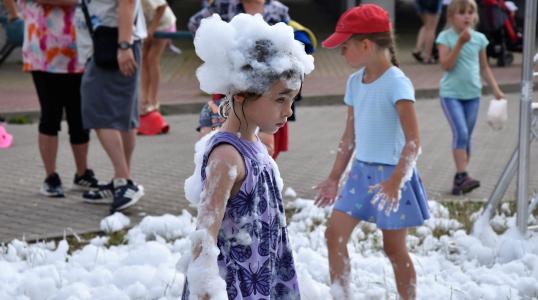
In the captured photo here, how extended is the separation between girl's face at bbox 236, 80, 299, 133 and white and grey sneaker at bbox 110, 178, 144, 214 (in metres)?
3.65

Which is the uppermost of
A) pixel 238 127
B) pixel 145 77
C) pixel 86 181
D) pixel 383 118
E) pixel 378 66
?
pixel 238 127

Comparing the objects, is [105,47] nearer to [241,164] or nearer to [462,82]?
[462,82]

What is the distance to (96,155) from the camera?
9.54 metres

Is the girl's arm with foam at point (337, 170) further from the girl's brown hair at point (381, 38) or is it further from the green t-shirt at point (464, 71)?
the green t-shirt at point (464, 71)

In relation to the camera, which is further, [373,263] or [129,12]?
[129,12]

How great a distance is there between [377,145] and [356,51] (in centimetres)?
44

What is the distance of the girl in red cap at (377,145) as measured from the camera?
475 cm

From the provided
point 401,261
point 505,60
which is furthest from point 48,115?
point 505,60

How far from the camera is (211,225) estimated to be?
3357 mm

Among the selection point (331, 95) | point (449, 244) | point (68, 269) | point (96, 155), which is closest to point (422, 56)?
point (331, 95)

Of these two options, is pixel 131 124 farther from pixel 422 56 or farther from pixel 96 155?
pixel 422 56

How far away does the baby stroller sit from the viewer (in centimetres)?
1581

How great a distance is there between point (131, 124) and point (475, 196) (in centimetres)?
258

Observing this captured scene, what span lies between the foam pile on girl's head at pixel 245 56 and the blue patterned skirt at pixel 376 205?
144 centimetres
